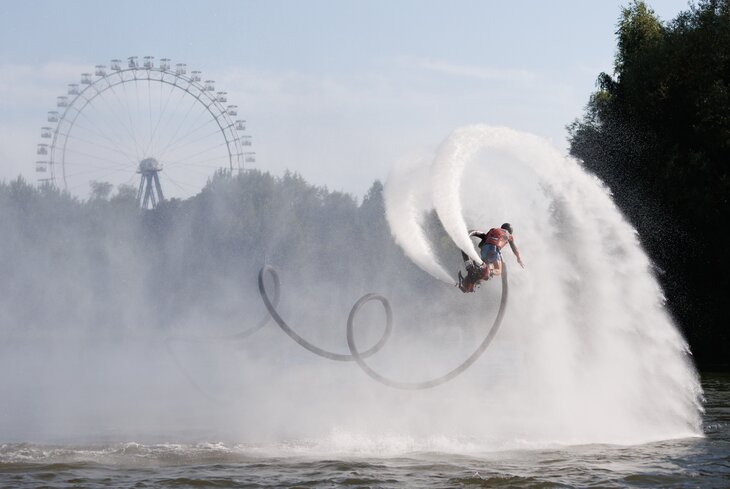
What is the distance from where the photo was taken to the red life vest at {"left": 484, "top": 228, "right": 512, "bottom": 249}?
28.2 meters

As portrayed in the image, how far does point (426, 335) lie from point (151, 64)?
42.1 metres

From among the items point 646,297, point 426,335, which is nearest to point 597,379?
point 646,297

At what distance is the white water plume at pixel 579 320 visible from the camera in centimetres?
3134

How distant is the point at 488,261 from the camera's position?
28.2 metres

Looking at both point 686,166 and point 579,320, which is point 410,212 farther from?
point 686,166

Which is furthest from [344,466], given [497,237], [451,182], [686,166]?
[686,166]

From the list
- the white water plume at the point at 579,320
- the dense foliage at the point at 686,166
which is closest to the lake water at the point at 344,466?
the white water plume at the point at 579,320

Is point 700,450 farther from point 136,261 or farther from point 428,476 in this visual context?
point 136,261

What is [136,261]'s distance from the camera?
78.7 m

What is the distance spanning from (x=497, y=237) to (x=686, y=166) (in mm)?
28999

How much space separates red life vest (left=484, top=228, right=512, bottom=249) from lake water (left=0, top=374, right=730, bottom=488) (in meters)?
5.53

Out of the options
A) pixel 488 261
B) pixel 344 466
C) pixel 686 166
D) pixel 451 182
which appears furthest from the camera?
pixel 686 166

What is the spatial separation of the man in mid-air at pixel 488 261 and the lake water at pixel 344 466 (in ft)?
14.9


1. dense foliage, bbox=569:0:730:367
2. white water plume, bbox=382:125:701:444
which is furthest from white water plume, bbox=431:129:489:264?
dense foliage, bbox=569:0:730:367
